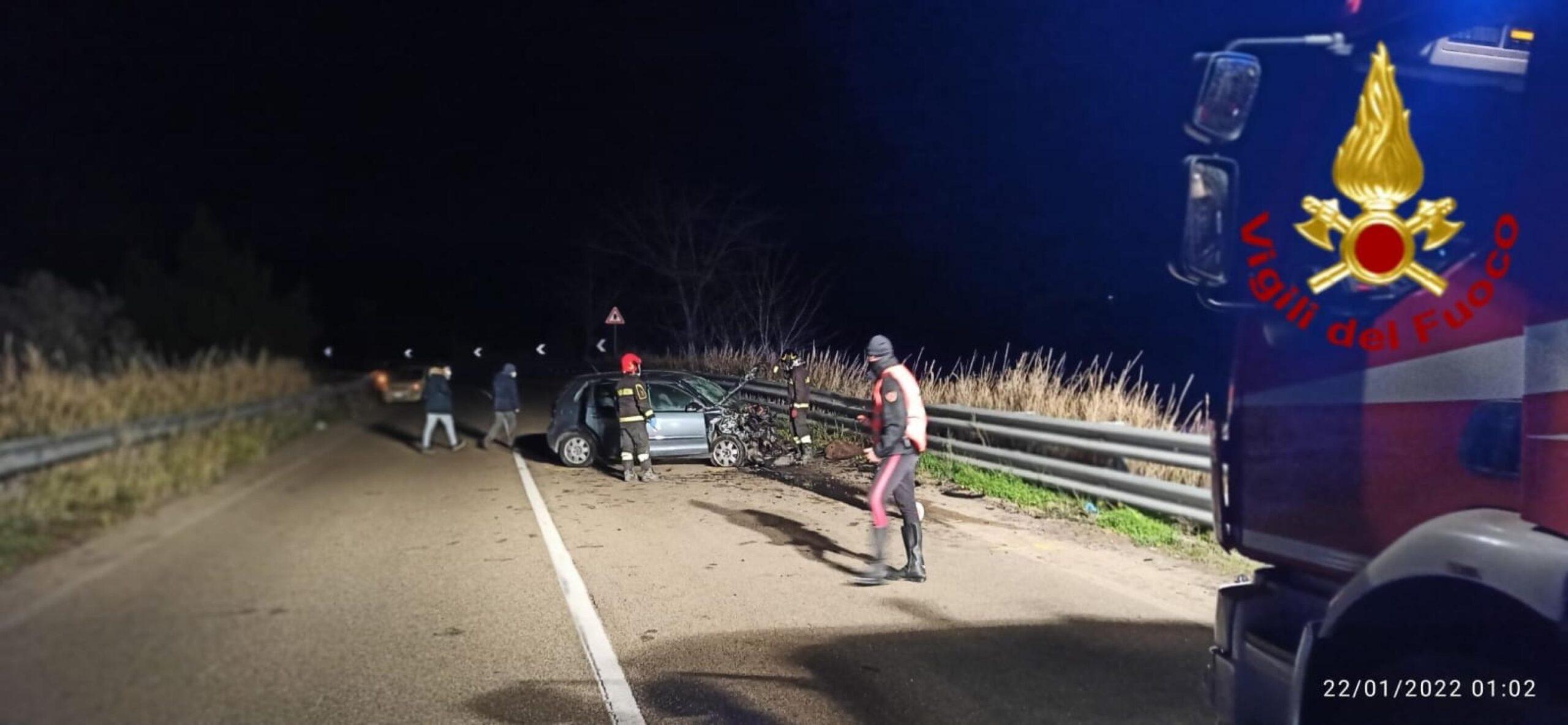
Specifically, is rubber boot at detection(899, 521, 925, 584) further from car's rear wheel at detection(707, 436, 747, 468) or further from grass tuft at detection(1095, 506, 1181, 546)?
car's rear wheel at detection(707, 436, 747, 468)

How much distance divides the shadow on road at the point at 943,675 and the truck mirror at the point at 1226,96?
278cm

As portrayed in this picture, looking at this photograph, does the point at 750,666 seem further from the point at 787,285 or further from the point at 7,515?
the point at 787,285

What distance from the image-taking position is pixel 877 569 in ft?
26.4

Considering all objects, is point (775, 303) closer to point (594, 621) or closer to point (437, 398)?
point (437, 398)

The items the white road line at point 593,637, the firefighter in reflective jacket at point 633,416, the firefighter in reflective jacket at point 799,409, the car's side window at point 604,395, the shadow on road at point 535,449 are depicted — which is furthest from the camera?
the shadow on road at point 535,449

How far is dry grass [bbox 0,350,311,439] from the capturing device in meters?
13.0

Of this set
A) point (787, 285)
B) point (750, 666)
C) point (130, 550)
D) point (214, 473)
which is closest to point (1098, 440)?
point (750, 666)

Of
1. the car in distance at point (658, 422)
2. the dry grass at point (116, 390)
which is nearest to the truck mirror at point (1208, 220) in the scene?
the car in distance at point (658, 422)

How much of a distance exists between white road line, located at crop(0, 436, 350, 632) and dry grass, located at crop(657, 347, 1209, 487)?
869 centimetres

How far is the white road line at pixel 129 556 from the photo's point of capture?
732 cm

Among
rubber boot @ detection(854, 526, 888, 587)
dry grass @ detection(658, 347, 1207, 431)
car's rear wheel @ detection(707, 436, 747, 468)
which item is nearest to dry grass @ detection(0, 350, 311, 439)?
car's rear wheel @ detection(707, 436, 747, 468)

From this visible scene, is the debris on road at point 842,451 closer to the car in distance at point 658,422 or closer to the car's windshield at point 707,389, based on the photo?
the car in distance at point 658,422

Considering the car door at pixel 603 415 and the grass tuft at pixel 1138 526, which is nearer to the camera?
the grass tuft at pixel 1138 526

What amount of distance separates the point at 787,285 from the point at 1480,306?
90.6ft
